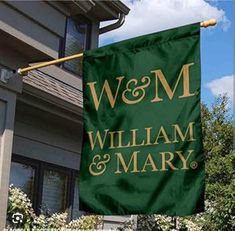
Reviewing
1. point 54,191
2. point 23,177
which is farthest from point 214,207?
point 23,177

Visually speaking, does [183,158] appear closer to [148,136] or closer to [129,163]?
[148,136]

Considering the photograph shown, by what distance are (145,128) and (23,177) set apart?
192 inches

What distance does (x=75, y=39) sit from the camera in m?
11.3

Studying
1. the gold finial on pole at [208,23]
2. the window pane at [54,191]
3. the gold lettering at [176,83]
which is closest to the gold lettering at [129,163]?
the gold lettering at [176,83]

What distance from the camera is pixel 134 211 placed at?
4.81m

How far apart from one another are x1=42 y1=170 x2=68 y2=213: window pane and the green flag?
4710 mm

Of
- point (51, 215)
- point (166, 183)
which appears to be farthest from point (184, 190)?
point (51, 215)

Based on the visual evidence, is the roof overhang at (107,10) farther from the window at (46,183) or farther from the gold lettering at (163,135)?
the gold lettering at (163,135)

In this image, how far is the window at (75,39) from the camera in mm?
10938

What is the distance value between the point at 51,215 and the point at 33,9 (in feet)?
13.7

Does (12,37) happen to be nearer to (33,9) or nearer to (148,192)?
(33,9)

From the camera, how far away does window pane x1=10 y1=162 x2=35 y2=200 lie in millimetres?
8984

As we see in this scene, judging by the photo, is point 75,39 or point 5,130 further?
point 75,39

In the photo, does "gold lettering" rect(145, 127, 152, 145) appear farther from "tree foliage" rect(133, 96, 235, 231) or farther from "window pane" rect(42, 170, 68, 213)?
"tree foliage" rect(133, 96, 235, 231)
